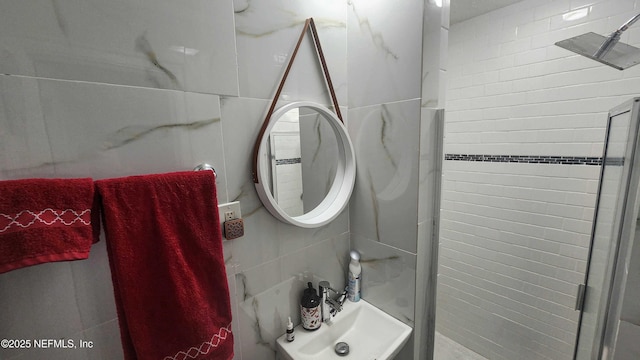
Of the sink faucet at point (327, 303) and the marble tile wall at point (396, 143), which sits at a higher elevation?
the marble tile wall at point (396, 143)

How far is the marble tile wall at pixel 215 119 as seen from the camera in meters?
0.51

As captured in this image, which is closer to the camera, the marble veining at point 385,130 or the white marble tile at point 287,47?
the white marble tile at point 287,47

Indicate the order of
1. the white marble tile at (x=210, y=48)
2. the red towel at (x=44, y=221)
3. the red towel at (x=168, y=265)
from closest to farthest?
the red towel at (x=44, y=221), the red towel at (x=168, y=265), the white marble tile at (x=210, y=48)

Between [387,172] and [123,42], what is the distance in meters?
0.96

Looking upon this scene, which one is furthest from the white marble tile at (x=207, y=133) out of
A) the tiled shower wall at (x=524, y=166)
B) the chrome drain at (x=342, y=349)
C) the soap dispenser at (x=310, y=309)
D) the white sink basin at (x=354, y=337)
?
the tiled shower wall at (x=524, y=166)

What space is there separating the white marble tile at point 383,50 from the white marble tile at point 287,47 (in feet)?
0.17

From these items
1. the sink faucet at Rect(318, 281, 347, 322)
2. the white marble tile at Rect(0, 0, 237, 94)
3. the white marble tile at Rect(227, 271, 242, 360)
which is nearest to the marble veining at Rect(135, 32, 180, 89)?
the white marble tile at Rect(0, 0, 237, 94)

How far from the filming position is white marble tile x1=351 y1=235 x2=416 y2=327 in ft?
3.47

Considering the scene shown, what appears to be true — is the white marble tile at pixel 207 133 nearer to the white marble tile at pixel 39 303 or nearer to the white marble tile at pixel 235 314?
the white marble tile at pixel 235 314

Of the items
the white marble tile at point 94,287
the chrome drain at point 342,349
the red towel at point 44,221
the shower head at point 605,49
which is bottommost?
the chrome drain at point 342,349

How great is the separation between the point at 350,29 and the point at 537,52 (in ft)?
3.92

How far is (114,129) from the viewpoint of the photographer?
0.59m

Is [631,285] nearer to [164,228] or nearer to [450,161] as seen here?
[450,161]

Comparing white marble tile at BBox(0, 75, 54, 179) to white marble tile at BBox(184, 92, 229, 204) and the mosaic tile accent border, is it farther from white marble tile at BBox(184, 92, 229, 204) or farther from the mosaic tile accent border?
the mosaic tile accent border
